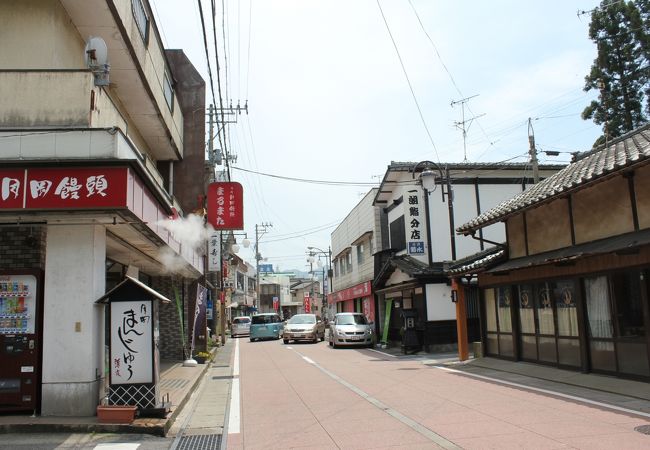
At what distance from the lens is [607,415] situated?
8.10 meters

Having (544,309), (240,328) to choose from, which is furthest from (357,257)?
(544,309)

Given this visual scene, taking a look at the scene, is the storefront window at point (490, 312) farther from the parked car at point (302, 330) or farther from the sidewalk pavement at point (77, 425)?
the parked car at point (302, 330)

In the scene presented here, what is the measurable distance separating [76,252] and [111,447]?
3169 millimetres

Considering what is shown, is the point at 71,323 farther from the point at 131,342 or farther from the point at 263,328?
the point at 263,328

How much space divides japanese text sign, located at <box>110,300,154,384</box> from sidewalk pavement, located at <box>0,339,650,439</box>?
0.70m

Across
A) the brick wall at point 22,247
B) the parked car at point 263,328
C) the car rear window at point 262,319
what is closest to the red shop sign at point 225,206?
the brick wall at point 22,247

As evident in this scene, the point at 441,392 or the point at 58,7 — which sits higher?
the point at 58,7

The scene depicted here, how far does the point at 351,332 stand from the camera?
26.0 meters

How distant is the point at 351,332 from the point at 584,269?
1524cm

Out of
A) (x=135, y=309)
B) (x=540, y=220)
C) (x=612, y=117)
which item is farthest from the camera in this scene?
(x=612, y=117)

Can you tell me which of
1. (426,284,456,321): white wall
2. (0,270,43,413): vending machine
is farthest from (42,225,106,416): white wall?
(426,284,456,321): white wall

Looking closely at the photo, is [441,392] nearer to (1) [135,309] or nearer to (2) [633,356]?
(2) [633,356]

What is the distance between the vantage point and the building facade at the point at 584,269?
10.5 metres

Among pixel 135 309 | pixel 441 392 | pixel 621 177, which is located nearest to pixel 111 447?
pixel 135 309
